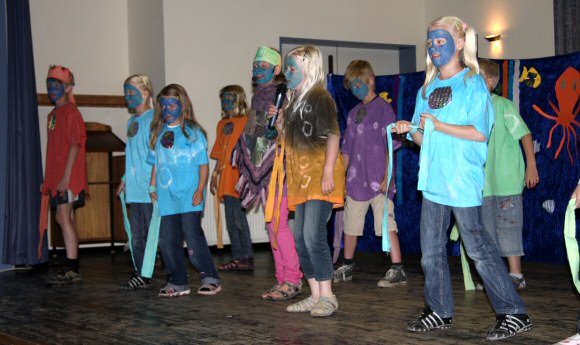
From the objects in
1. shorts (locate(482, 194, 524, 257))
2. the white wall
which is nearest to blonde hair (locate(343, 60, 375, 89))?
shorts (locate(482, 194, 524, 257))

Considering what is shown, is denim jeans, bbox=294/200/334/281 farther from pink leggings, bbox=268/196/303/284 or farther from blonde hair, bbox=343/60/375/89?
blonde hair, bbox=343/60/375/89

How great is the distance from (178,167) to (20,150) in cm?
248

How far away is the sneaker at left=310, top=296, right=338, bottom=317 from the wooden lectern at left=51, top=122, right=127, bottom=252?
4.75 meters

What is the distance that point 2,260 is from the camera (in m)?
6.90

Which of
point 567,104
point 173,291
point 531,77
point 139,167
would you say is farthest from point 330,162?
point 531,77

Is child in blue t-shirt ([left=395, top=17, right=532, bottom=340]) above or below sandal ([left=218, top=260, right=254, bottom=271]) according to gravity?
above

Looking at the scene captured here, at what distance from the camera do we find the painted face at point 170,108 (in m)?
4.95

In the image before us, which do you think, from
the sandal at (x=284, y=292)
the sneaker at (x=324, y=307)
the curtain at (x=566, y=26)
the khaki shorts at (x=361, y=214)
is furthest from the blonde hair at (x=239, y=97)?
the curtain at (x=566, y=26)

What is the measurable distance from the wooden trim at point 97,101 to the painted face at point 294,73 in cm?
503

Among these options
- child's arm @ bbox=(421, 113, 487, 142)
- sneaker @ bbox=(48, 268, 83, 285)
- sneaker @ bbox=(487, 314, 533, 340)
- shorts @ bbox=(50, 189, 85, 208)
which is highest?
child's arm @ bbox=(421, 113, 487, 142)

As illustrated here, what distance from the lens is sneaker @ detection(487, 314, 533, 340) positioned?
3.30m

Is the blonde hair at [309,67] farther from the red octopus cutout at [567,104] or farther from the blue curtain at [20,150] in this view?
the blue curtain at [20,150]

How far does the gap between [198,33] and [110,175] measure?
5.76ft

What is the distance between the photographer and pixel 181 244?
198 inches
